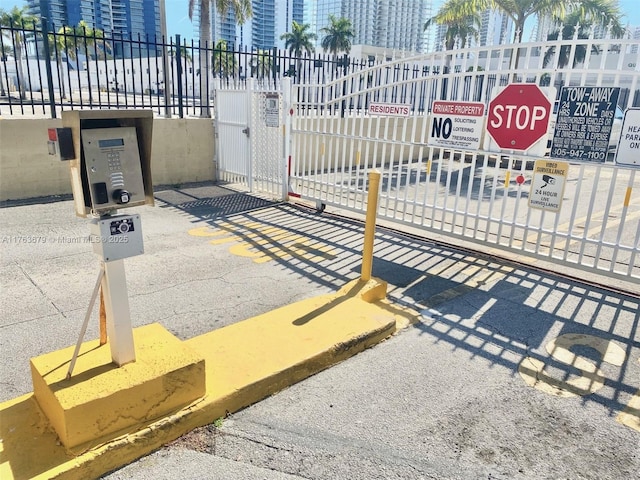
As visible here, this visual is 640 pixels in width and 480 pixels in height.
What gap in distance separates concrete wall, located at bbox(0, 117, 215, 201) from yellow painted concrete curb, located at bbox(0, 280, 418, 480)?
18.5 ft

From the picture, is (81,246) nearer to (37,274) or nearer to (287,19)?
(37,274)

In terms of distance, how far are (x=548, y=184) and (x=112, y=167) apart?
4.45 m

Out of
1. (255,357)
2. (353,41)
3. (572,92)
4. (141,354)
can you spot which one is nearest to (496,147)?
(572,92)

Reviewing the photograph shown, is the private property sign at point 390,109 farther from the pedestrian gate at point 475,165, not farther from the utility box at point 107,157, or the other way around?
the utility box at point 107,157

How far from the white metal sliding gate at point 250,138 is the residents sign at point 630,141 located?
5.44m

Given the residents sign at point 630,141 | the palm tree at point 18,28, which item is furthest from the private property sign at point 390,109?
the palm tree at point 18,28

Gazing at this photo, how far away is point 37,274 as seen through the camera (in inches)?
207

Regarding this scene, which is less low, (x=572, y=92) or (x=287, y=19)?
(x=287, y=19)

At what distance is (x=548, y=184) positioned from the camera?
A: 5.22 metres

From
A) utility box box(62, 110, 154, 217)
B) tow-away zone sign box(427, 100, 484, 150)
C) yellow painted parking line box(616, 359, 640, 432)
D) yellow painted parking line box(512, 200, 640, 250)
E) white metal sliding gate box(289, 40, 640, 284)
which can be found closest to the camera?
utility box box(62, 110, 154, 217)

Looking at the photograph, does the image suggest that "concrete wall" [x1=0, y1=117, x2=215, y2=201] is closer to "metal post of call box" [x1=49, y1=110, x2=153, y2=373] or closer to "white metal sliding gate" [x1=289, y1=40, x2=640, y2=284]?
"white metal sliding gate" [x1=289, y1=40, x2=640, y2=284]

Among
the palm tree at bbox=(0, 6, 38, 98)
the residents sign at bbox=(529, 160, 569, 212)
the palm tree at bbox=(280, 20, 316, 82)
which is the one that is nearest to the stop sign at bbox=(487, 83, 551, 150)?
the residents sign at bbox=(529, 160, 569, 212)

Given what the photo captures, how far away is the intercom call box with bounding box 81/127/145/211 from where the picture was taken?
256 centimetres

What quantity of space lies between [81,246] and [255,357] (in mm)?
3816
